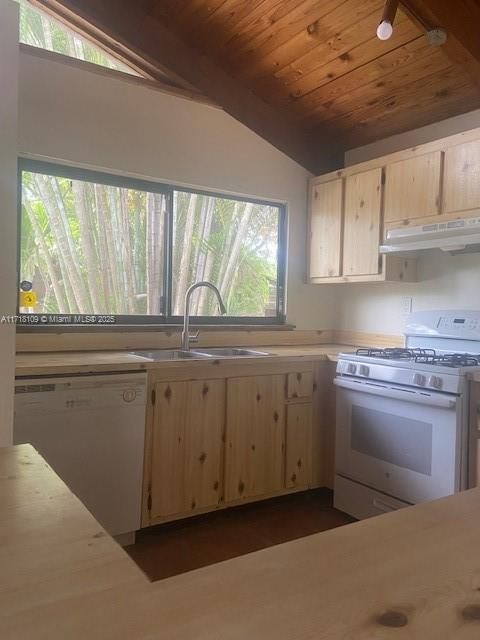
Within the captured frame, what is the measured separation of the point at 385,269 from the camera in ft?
9.98

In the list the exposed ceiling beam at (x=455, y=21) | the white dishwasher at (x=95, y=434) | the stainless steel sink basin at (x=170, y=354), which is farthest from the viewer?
the stainless steel sink basin at (x=170, y=354)

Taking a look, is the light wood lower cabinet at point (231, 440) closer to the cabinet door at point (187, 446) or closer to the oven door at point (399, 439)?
the cabinet door at point (187, 446)

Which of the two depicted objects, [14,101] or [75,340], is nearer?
[14,101]

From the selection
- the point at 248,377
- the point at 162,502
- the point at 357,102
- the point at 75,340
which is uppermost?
the point at 357,102

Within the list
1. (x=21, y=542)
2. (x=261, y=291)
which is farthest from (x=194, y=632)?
(x=261, y=291)

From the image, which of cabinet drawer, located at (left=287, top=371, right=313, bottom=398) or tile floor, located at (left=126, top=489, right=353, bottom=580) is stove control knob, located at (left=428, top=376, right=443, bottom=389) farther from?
tile floor, located at (left=126, top=489, right=353, bottom=580)

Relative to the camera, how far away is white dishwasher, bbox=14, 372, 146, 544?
2.12 meters

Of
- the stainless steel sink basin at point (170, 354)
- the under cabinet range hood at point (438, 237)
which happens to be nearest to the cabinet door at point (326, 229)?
the under cabinet range hood at point (438, 237)

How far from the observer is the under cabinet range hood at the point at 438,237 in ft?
8.25

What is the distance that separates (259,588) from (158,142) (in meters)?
2.86

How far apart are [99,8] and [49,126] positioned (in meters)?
0.73

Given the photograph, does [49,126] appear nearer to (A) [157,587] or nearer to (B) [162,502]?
(B) [162,502]

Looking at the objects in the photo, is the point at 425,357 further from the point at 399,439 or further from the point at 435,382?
the point at 399,439

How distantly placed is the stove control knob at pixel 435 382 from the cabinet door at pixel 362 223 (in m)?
0.95
